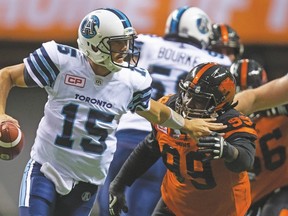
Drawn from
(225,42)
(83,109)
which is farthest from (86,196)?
(225,42)

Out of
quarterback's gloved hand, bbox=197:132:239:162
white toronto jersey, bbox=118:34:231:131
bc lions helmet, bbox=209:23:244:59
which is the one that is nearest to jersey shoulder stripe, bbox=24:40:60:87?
quarterback's gloved hand, bbox=197:132:239:162

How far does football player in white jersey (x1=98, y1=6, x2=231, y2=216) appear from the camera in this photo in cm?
487

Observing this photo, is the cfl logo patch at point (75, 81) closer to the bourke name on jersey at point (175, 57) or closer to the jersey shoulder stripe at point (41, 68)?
the jersey shoulder stripe at point (41, 68)

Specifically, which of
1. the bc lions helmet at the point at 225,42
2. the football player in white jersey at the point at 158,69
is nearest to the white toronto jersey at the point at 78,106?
the football player in white jersey at the point at 158,69

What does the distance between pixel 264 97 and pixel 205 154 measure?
2.31ft

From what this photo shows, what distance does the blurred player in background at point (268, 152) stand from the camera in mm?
5154

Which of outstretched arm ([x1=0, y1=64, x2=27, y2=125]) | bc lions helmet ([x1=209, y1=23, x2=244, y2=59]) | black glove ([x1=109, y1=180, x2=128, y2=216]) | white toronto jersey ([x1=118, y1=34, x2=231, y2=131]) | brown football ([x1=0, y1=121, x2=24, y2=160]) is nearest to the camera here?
brown football ([x1=0, y1=121, x2=24, y2=160])

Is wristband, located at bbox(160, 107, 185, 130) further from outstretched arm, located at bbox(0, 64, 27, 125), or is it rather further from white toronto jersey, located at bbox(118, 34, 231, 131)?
white toronto jersey, located at bbox(118, 34, 231, 131)

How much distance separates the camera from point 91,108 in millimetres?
4000

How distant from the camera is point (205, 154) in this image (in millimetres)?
4020

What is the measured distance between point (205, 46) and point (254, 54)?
8.26ft

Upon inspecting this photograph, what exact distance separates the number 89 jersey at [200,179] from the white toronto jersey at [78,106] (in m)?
0.23

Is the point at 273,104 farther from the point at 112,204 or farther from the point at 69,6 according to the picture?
the point at 69,6

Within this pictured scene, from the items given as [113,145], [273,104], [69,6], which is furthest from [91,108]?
[69,6]
